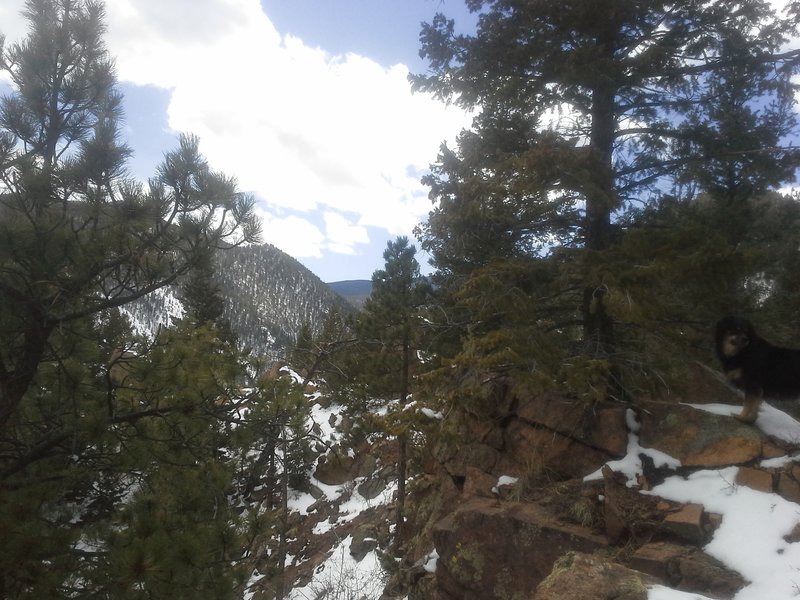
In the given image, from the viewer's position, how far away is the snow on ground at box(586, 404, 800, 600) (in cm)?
458

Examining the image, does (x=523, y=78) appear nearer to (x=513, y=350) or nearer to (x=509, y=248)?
(x=509, y=248)

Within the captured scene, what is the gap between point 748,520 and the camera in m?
A: 5.45

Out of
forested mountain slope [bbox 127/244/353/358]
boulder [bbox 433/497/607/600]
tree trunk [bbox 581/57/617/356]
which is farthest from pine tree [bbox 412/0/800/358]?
forested mountain slope [bbox 127/244/353/358]

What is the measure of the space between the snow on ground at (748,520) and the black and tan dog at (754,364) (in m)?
0.47

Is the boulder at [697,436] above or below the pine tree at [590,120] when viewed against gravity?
below

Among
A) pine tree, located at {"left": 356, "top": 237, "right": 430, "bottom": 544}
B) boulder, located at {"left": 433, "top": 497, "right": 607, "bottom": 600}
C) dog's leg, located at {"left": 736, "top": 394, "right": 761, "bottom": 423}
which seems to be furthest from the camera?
pine tree, located at {"left": 356, "top": 237, "right": 430, "bottom": 544}

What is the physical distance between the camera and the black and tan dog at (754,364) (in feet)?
20.9

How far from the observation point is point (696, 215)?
9.02 m

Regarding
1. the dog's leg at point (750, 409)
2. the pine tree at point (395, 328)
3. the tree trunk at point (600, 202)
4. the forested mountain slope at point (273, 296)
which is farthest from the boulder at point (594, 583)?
the forested mountain slope at point (273, 296)

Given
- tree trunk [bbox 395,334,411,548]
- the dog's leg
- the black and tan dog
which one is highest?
the black and tan dog

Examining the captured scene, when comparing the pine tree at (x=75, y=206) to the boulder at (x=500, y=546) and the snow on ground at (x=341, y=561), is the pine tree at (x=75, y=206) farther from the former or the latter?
the boulder at (x=500, y=546)

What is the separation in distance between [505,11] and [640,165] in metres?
3.30

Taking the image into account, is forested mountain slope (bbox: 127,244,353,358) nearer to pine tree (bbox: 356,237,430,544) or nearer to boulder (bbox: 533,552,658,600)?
pine tree (bbox: 356,237,430,544)

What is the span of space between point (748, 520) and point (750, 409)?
1.73 m
